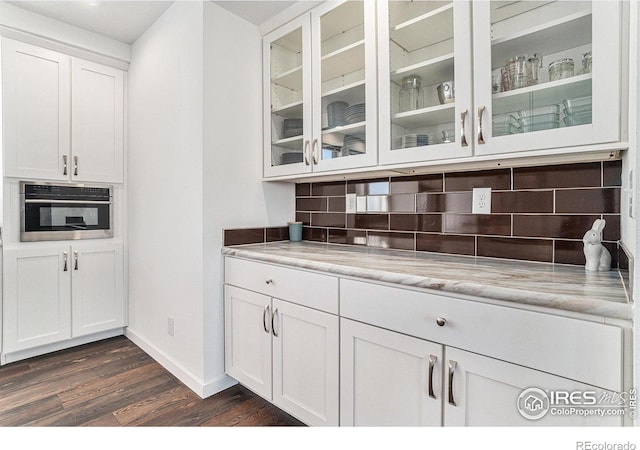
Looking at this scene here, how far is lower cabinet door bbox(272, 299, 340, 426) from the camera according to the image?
140cm

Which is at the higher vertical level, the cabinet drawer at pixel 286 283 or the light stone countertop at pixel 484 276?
the light stone countertop at pixel 484 276

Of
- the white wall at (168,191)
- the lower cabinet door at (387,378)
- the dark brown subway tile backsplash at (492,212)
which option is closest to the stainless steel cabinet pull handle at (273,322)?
the lower cabinet door at (387,378)

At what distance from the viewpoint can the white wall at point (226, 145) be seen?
75.0 inches

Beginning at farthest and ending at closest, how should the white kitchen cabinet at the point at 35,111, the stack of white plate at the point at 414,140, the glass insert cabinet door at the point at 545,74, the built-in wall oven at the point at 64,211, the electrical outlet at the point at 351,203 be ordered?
the built-in wall oven at the point at 64,211 < the white kitchen cabinet at the point at 35,111 < the electrical outlet at the point at 351,203 < the stack of white plate at the point at 414,140 < the glass insert cabinet door at the point at 545,74

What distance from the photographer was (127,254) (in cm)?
275

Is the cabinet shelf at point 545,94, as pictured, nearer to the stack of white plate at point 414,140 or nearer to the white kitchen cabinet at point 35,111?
the stack of white plate at point 414,140

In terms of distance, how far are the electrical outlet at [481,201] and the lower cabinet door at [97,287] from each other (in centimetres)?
269

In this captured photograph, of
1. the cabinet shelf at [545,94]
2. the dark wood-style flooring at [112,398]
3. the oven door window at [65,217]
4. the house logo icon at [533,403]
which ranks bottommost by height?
the dark wood-style flooring at [112,398]

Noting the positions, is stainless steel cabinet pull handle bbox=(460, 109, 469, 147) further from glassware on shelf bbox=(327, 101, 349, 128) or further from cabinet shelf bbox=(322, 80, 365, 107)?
glassware on shelf bbox=(327, 101, 349, 128)

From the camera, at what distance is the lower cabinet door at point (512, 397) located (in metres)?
0.86

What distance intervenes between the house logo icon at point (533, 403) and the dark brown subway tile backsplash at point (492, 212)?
2.25 ft

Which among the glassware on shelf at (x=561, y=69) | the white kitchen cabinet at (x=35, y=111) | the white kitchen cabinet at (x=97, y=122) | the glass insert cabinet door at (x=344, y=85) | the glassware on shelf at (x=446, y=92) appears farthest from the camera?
the white kitchen cabinet at (x=97, y=122)

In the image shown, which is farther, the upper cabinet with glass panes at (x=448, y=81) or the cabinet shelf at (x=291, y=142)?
the cabinet shelf at (x=291, y=142)
